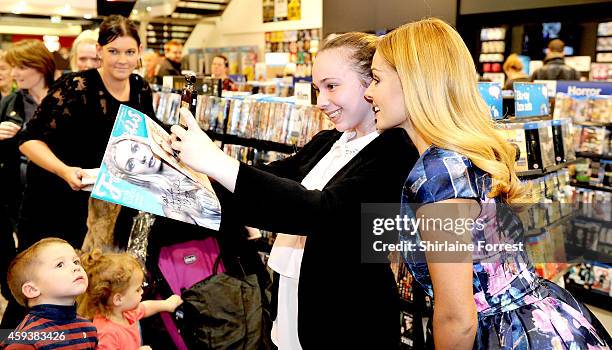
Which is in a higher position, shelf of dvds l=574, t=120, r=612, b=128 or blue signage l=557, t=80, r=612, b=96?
blue signage l=557, t=80, r=612, b=96

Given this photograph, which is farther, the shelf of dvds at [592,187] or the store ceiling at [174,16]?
the store ceiling at [174,16]

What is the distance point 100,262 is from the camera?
225cm

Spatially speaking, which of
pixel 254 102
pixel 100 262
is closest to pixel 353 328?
pixel 100 262

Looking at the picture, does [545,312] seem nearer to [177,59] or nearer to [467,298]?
[467,298]

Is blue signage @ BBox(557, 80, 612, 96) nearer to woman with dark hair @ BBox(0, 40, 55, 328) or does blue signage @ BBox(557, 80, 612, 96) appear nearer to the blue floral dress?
the blue floral dress

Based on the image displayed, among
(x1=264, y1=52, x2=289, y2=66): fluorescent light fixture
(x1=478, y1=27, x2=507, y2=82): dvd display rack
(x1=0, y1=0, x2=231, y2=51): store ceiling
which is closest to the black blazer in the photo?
(x1=478, y1=27, x2=507, y2=82): dvd display rack

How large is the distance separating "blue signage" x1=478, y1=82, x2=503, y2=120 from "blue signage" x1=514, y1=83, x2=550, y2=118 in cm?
12

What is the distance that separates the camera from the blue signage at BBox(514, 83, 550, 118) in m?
2.90

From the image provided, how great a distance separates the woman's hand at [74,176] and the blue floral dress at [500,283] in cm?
135

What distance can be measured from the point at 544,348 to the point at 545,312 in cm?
9

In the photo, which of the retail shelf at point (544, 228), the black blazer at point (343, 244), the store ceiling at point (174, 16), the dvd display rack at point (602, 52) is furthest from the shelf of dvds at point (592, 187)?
the store ceiling at point (174, 16)

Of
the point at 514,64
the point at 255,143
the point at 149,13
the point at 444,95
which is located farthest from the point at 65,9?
the point at 444,95

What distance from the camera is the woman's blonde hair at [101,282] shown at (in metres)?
2.20
